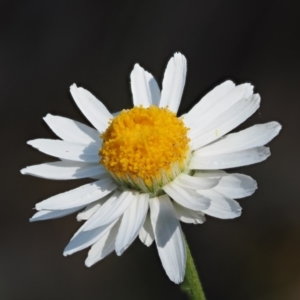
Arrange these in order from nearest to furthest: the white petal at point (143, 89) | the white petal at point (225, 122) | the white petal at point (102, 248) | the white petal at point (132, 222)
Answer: the white petal at point (132, 222), the white petal at point (102, 248), the white petal at point (225, 122), the white petal at point (143, 89)

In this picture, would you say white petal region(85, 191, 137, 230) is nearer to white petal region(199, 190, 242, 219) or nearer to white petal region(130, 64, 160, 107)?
white petal region(199, 190, 242, 219)

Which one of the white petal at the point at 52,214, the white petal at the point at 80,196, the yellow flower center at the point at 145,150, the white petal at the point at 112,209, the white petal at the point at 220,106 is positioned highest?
the white petal at the point at 220,106

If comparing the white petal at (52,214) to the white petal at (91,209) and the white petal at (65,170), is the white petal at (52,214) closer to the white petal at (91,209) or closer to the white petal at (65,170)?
the white petal at (91,209)

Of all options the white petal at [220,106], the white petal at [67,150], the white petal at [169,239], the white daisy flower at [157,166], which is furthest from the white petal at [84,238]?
the white petal at [220,106]

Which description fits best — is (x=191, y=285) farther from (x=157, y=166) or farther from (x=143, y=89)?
(x=143, y=89)

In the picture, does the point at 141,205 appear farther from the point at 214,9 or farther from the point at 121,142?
the point at 214,9

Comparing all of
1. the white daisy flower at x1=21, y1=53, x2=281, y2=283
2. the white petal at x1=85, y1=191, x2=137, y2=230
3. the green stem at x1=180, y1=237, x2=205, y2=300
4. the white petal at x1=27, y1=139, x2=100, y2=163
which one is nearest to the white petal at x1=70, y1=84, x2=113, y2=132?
the white daisy flower at x1=21, y1=53, x2=281, y2=283
